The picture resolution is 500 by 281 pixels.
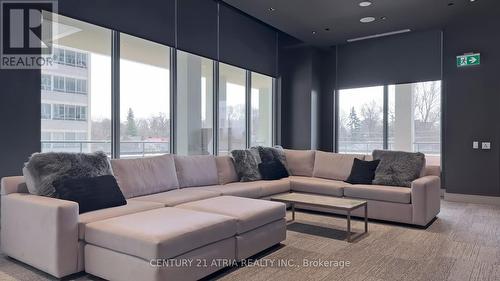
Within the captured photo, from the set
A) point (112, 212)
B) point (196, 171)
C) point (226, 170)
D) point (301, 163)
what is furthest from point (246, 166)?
point (112, 212)

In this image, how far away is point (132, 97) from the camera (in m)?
4.78

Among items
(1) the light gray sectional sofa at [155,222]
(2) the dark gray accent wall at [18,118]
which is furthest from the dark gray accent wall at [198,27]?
(2) the dark gray accent wall at [18,118]

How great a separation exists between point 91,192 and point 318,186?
10.4 feet

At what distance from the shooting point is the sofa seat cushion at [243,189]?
4.23 m

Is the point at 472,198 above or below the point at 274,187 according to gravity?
below

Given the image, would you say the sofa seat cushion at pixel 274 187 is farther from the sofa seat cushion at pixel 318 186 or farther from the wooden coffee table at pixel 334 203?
the wooden coffee table at pixel 334 203

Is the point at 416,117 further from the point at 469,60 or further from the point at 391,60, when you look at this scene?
the point at 469,60

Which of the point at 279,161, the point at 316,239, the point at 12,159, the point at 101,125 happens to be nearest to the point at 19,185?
the point at 12,159

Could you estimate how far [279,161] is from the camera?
566 centimetres

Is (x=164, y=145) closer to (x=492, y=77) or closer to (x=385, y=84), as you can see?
(x=385, y=84)

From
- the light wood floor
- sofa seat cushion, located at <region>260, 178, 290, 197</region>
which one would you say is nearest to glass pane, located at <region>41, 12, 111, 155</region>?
the light wood floor

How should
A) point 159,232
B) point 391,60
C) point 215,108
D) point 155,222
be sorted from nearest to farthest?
point 159,232 → point 155,222 → point 215,108 → point 391,60

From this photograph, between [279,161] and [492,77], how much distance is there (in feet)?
12.6

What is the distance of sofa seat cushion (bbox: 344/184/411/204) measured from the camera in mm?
4266
